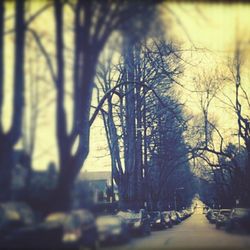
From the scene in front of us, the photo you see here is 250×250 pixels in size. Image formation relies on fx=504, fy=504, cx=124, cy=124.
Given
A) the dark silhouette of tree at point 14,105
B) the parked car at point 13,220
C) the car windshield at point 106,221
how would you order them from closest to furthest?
the parked car at point 13,220, the dark silhouette of tree at point 14,105, the car windshield at point 106,221

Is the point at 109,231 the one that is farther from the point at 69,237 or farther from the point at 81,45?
the point at 81,45

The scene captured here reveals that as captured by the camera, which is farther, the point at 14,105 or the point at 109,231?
the point at 109,231

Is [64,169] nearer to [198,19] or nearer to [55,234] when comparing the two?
[55,234]

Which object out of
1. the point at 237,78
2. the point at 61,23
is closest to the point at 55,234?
the point at 61,23

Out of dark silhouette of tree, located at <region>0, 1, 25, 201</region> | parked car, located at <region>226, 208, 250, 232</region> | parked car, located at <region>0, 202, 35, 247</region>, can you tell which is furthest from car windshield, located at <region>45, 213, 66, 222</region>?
parked car, located at <region>226, 208, 250, 232</region>

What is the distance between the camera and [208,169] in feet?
207

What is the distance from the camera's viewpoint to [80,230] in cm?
1078

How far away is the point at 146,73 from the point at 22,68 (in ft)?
71.0

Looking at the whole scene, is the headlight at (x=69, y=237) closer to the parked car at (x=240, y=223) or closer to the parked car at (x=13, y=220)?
the parked car at (x=13, y=220)

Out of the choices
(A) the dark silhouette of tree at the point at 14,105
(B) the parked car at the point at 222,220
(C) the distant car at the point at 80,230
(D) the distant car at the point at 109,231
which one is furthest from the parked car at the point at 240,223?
(A) the dark silhouette of tree at the point at 14,105

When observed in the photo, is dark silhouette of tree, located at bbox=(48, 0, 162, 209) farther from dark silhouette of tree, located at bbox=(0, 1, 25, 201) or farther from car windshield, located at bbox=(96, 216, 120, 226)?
car windshield, located at bbox=(96, 216, 120, 226)

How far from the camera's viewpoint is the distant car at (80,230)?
1064 cm

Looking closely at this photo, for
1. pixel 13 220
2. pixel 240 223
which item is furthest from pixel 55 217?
pixel 240 223

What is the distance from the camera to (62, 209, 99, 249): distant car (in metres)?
10.6
